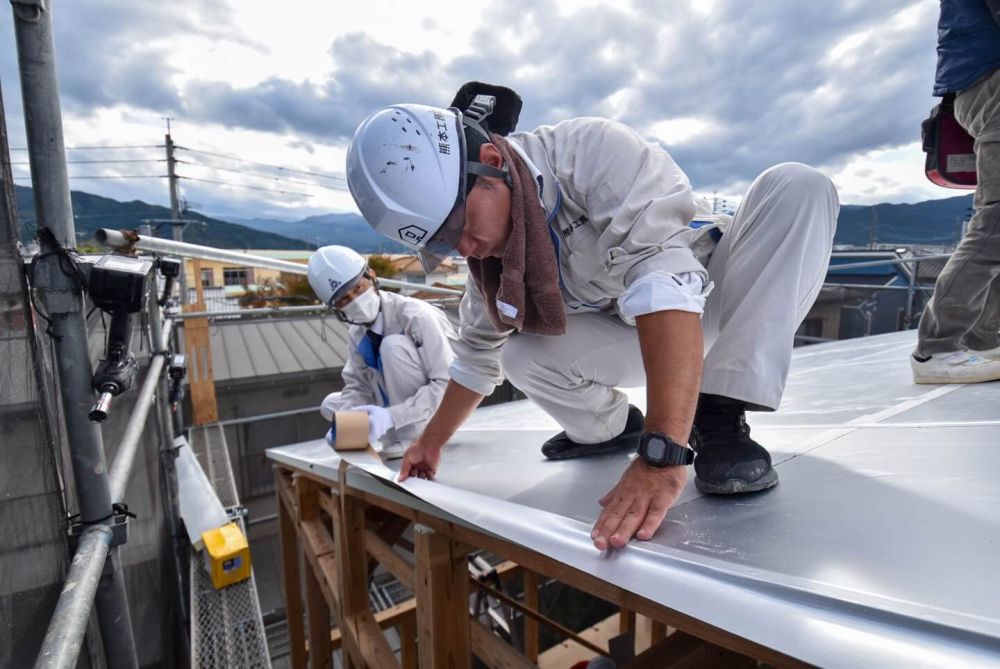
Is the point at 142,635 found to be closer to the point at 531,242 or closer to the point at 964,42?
the point at 531,242

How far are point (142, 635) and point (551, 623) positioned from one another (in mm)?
1473

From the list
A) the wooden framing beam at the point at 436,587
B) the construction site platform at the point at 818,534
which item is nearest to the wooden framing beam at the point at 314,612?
the wooden framing beam at the point at 436,587

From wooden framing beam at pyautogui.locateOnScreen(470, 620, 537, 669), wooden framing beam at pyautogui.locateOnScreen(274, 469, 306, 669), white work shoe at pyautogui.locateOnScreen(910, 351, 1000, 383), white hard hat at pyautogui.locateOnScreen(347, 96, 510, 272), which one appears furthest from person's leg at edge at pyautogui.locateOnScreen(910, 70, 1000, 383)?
wooden framing beam at pyautogui.locateOnScreen(274, 469, 306, 669)

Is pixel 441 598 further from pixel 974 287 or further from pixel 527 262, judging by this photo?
pixel 974 287

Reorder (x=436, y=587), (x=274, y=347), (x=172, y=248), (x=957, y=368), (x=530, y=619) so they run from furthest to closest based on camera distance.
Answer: (x=274, y=347), (x=530, y=619), (x=172, y=248), (x=957, y=368), (x=436, y=587)

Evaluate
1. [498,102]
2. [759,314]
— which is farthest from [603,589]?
[498,102]

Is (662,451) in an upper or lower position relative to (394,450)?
upper

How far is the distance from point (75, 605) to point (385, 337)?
176 cm

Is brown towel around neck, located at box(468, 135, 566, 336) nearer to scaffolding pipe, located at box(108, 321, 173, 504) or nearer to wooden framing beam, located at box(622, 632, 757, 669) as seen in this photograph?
wooden framing beam, located at box(622, 632, 757, 669)

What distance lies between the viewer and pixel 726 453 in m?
1.01

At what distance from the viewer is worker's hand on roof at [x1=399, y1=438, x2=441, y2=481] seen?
59.9 inches

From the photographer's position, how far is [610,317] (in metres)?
1.46

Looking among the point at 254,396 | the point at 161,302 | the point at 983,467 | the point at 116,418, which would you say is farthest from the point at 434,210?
the point at 254,396

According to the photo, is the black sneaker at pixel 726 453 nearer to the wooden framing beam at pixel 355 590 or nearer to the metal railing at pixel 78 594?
the metal railing at pixel 78 594
